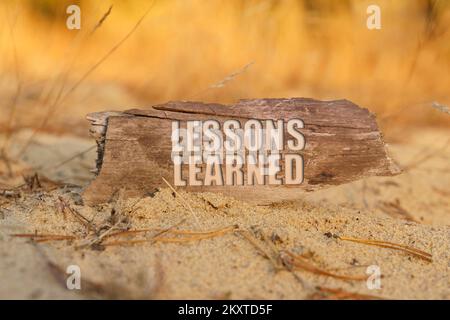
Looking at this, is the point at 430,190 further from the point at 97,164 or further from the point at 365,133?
the point at 97,164

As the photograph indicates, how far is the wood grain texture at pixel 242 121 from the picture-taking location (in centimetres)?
167

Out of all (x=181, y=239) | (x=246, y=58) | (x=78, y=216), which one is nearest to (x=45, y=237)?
(x=78, y=216)

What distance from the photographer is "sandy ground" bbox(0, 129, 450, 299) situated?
49.2 inches

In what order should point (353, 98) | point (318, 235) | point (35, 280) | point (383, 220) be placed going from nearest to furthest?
1. point (35, 280)
2. point (318, 235)
3. point (383, 220)
4. point (353, 98)

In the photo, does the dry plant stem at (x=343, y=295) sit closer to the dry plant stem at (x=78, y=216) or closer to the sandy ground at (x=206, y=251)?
the sandy ground at (x=206, y=251)

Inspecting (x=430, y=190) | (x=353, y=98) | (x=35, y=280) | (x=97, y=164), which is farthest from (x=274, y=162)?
(x=353, y=98)

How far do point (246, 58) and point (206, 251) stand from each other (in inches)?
102

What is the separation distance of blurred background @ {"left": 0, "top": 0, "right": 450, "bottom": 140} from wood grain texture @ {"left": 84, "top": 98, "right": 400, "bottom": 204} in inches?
70.1

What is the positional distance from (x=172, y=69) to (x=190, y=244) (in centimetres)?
242

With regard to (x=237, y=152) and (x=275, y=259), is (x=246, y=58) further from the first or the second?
(x=275, y=259)

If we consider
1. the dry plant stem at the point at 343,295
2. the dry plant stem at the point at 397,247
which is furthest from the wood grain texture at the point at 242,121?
the dry plant stem at the point at 343,295

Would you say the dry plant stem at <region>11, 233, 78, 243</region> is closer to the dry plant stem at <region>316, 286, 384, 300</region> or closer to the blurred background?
the dry plant stem at <region>316, 286, 384, 300</region>

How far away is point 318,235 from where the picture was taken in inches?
62.2

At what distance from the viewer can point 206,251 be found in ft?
4.60
